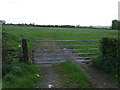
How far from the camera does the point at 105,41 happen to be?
7.05 m

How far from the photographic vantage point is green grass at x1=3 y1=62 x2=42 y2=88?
4.87 m

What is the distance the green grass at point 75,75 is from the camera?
523cm

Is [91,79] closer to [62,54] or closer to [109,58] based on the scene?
[109,58]

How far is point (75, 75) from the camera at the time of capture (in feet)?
19.2

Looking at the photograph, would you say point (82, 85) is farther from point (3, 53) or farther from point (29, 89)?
point (3, 53)

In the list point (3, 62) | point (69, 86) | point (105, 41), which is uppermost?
point (105, 41)

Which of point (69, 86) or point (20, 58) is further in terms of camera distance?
point (20, 58)

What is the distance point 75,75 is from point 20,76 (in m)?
1.90

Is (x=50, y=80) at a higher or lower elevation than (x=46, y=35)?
lower

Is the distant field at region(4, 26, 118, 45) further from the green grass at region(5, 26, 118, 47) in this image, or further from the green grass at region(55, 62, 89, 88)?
the green grass at region(55, 62, 89, 88)

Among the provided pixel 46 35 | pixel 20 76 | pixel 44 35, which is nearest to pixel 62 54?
pixel 20 76

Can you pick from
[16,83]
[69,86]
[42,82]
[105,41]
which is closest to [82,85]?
[69,86]

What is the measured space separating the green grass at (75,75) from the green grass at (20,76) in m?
1.03

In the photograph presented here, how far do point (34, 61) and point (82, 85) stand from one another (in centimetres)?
312
